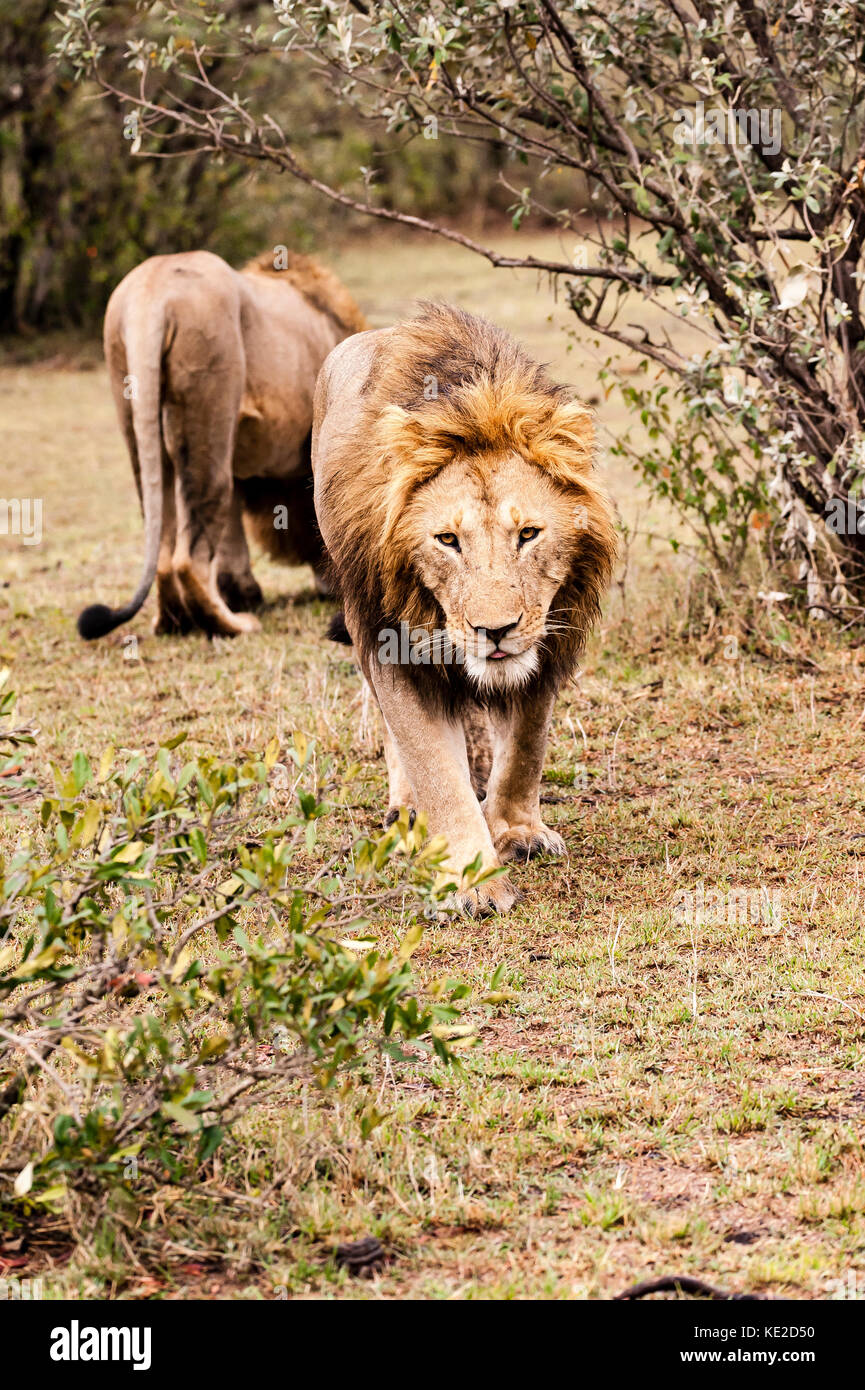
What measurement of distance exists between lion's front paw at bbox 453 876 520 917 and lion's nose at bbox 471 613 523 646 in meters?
0.69

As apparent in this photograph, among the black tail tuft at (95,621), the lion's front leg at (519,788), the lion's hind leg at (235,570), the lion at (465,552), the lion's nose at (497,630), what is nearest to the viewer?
the lion's nose at (497,630)

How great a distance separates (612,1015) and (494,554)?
113 cm

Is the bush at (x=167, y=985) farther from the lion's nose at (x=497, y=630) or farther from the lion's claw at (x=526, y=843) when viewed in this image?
the lion's claw at (x=526, y=843)

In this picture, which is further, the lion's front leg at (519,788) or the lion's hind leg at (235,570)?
the lion's hind leg at (235,570)

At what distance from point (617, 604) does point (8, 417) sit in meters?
8.94

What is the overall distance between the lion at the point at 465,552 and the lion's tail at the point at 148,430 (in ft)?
7.33

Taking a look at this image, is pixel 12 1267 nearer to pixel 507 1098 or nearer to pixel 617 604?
pixel 507 1098

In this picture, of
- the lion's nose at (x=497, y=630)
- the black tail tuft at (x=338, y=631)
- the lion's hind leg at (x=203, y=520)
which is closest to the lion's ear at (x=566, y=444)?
the lion's nose at (x=497, y=630)

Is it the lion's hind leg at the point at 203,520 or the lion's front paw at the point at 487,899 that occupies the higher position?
the lion's hind leg at the point at 203,520

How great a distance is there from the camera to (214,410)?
22.9ft

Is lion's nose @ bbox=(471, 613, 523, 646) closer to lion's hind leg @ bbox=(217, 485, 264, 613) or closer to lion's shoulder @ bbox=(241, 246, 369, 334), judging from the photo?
lion's hind leg @ bbox=(217, 485, 264, 613)

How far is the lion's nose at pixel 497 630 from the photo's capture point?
3.77m

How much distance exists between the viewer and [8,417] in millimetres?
14266

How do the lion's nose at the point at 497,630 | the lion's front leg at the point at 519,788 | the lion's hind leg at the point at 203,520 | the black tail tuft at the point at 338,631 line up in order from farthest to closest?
the lion's hind leg at the point at 203,520, the black tail tuft at the point at 338,631, the lion's front leg at the point at 519,788, the lion's nose at the point at 497,630
